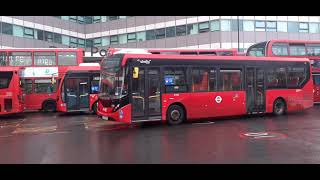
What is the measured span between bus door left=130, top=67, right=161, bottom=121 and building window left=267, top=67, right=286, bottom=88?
631 cm

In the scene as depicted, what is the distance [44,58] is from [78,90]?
3.68 m

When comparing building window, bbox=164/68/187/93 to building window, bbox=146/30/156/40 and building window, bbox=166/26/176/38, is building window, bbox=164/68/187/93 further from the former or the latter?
building window, bbox=146/30/156/40

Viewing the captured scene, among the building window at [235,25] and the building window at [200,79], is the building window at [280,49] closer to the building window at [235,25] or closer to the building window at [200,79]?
the building window at [200,79]

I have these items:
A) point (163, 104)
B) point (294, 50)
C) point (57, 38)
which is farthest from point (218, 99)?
point (57, 38)

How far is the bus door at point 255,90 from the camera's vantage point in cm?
1795

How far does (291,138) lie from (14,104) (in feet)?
54.2

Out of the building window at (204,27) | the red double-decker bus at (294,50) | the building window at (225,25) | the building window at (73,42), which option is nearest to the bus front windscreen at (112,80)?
the red double-decker bus at (294,50)

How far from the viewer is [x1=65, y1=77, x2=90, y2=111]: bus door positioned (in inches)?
913

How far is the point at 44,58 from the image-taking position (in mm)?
24766

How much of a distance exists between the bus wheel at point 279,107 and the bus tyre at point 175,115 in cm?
551

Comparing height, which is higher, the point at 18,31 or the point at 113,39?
the point at 113,39

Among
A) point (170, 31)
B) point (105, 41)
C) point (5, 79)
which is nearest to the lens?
point (5, 79)

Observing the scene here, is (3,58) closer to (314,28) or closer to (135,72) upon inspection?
(135,72)
